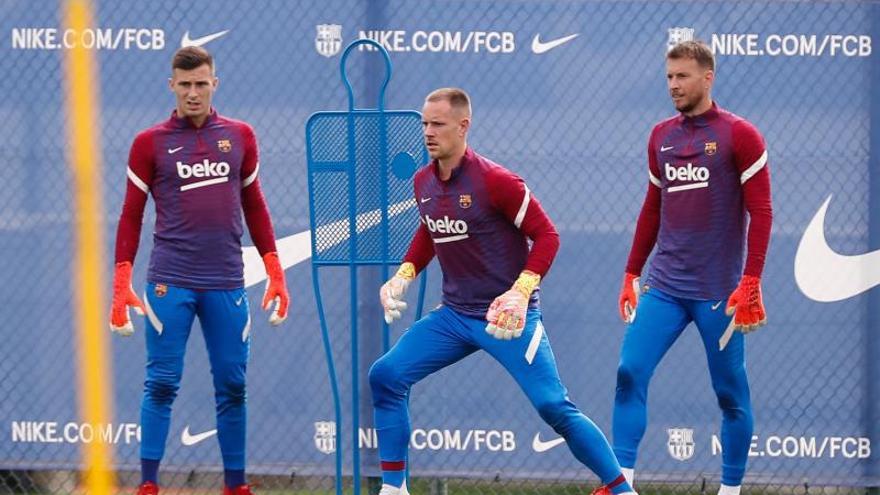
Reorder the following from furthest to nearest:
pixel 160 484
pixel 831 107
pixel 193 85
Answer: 1. pixel 160 484
2. pixel 831 107
3. pixel 193 85

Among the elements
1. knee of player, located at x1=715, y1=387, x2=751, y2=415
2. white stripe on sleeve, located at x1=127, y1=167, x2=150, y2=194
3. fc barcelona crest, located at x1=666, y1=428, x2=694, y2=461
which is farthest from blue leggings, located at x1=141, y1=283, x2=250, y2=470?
fc barcelona crest, located at x1=666, y1=428, x2=694, y2=461

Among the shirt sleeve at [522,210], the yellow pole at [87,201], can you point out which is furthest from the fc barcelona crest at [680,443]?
the yellow pole at [87,201]

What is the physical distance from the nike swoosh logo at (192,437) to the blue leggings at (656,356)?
237 cm

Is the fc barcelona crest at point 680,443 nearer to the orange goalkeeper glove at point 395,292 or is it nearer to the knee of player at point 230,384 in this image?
the orange goalkeeper glove at point 395,292

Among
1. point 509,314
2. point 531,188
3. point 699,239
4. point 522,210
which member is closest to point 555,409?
point 509,314

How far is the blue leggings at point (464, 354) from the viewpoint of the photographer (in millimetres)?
6059

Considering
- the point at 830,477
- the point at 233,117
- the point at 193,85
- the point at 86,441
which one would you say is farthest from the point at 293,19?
the point at 830,477

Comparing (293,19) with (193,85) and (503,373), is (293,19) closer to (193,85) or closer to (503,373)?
(193,85)

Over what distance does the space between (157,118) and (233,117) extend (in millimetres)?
404

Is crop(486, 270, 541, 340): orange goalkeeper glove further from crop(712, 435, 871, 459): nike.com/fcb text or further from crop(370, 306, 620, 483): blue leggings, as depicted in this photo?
crop(712, 435, 871, 459): nike.com/fcb text

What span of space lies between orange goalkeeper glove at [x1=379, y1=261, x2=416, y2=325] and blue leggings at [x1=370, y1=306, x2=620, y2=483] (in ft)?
0.48

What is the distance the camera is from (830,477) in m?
7.73

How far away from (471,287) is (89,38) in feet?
9.40

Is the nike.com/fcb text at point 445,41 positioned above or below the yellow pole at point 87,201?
above
